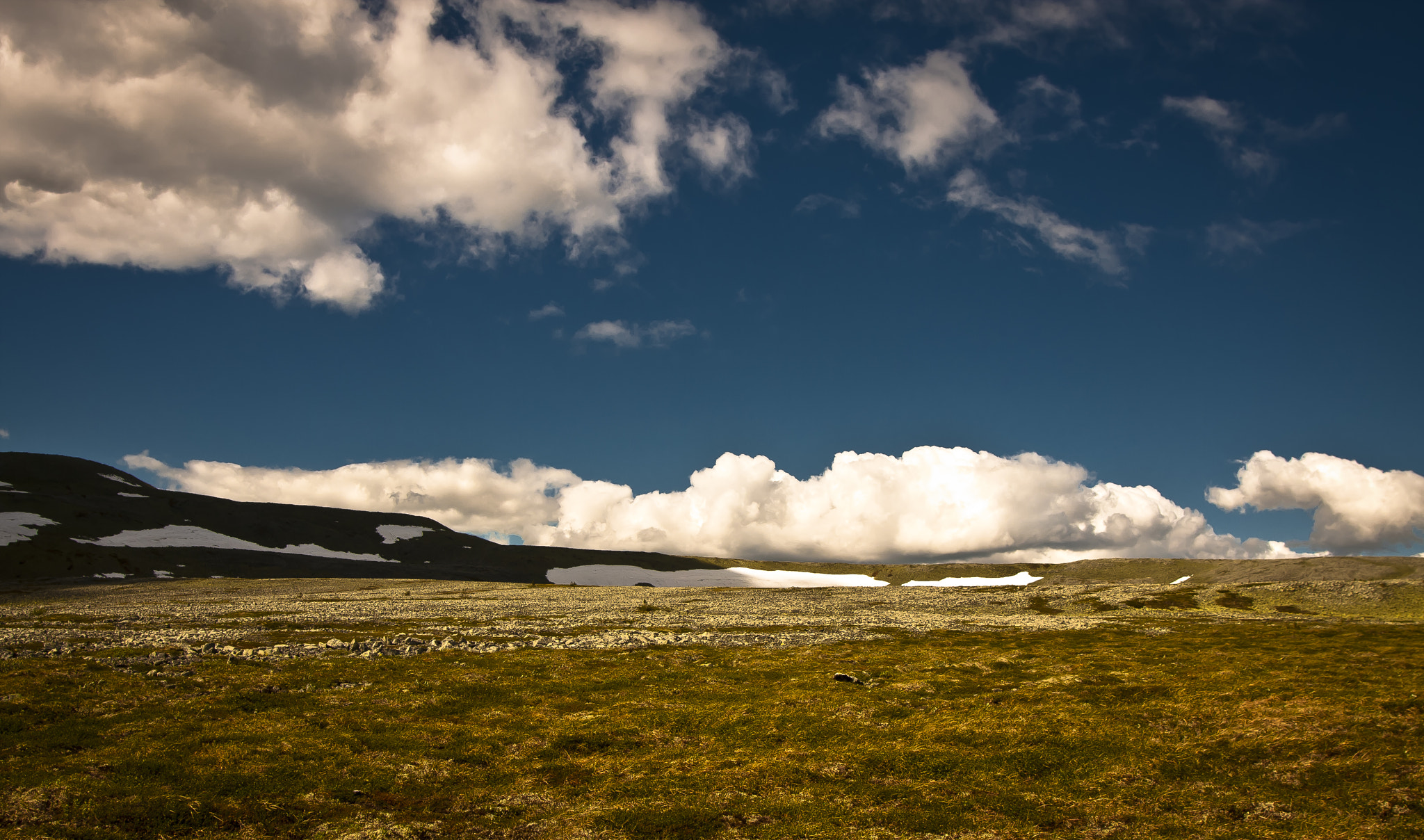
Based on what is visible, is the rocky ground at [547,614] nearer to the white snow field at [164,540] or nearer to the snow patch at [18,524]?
the snow patch at [18,524]

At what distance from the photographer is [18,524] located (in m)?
168

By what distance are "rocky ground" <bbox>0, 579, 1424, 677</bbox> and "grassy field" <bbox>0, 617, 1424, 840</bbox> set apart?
30.4 feet

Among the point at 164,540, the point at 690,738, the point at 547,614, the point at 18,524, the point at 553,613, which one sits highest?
the point at 18,524

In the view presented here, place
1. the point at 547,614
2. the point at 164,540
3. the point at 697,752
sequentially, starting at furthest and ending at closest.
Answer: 1. the point at 164,540
2. the point at 547,614
3. the point at 697,752

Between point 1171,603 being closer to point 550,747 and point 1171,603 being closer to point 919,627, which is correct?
point 919,627

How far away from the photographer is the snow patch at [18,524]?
6206 inches

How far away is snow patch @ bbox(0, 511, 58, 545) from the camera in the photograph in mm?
157637

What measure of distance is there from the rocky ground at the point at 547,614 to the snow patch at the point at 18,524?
194ft

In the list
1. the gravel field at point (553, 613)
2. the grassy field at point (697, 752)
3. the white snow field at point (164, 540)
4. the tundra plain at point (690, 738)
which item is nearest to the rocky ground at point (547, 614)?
the gravel field at point (553, 613)

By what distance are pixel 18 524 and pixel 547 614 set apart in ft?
570

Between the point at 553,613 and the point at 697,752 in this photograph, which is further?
the point at 553,613

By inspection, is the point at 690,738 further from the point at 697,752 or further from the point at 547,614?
the point at 547,614

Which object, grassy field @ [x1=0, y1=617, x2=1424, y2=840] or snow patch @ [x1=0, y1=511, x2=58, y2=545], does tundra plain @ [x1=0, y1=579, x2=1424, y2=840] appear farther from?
snow patch @ [x1=0, y1=511, x2=58, y2=545]

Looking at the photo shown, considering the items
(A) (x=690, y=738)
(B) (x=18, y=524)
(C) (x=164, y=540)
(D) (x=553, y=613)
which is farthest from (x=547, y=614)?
(B) (x=18, y=524)
